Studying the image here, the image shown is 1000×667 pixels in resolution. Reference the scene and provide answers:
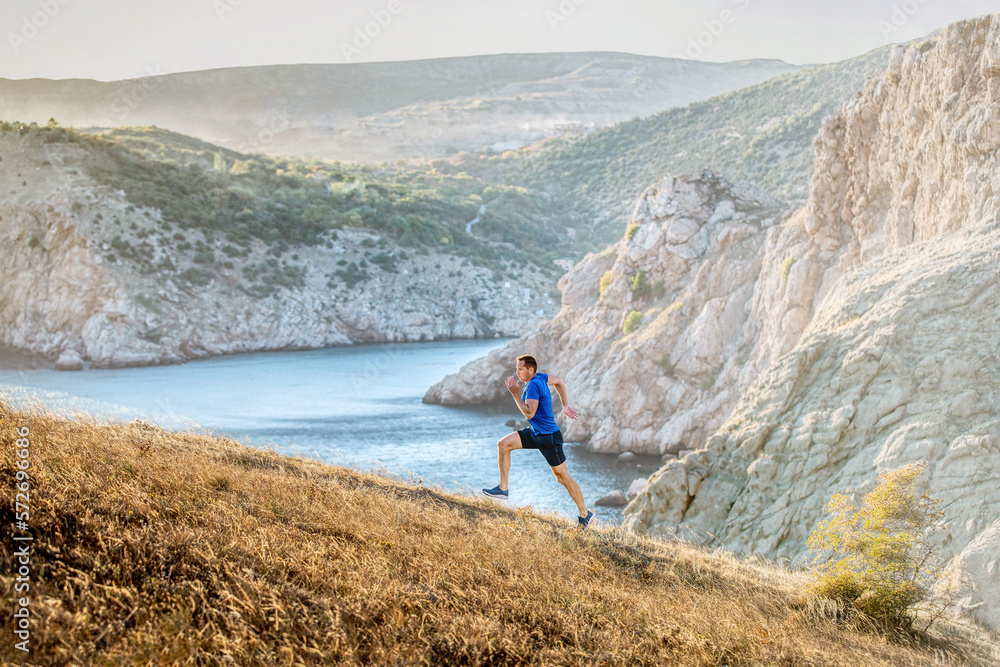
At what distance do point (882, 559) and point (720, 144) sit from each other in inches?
3541

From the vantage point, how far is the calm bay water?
29.2 m

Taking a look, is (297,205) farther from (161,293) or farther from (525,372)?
(525,372)

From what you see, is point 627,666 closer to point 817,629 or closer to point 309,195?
point 817,629

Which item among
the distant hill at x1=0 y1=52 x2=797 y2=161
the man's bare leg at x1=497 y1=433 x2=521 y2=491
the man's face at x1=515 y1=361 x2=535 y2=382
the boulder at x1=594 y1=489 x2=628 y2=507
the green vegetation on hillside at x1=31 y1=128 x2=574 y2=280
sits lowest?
the boulder at x1=594 y1=489 x2=628 y2=507

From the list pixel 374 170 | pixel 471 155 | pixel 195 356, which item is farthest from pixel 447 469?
pixel 471 155

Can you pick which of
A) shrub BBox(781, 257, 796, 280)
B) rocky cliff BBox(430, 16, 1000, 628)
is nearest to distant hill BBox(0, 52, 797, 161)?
shrub BBox(781, 257, 796, 280)

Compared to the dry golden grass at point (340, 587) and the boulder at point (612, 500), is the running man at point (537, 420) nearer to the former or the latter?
the dry golden grass at point (340, 587)

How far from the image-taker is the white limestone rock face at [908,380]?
1139cm

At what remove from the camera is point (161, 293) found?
201 ft

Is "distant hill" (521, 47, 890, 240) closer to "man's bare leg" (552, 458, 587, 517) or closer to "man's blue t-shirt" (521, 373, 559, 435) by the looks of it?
"man's bare leg" (552, 458, 587, 517)

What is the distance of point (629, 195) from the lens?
9556 cm

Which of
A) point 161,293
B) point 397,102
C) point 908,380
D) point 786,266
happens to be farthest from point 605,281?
point 397,102

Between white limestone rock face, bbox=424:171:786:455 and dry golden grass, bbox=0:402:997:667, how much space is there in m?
23.3

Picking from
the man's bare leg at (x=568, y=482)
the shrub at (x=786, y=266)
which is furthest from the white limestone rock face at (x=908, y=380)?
the shrub at (x=786, y=266)
